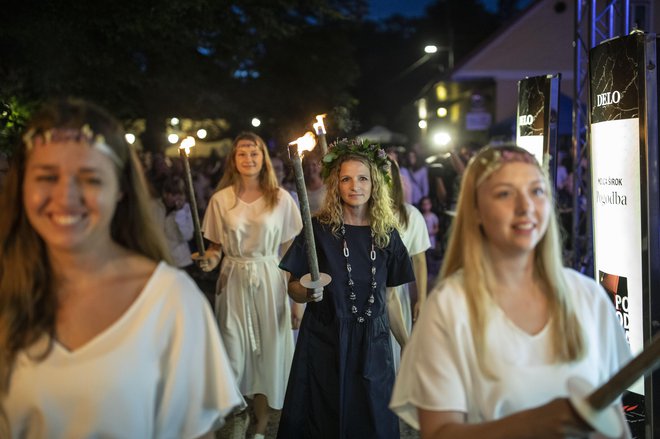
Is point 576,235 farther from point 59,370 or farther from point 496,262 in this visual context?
point 59,370

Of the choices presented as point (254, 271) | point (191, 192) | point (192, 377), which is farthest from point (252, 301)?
point (192, 377)

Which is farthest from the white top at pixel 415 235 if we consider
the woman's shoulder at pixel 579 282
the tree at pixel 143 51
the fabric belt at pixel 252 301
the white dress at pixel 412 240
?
the tree at pixel 143 51

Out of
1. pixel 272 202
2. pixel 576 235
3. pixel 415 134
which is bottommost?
pixel 576 235

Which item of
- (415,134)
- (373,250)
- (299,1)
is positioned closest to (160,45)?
(299,1)

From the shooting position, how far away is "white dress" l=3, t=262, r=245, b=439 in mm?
2246

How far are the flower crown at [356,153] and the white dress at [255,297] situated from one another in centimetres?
125

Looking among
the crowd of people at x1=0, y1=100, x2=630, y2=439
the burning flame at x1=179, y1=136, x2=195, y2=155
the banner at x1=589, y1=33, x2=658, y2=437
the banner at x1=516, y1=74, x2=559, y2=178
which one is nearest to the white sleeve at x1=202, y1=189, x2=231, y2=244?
the burning flame at x1=179, y1=136, x2=195, y2=155

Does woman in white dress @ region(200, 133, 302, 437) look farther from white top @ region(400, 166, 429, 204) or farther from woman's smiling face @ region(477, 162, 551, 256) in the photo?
white top @ region(400, 166, 429, 204)

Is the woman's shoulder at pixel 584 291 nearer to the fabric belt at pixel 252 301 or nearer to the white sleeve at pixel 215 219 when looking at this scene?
the fabric belt at pixel 252 301

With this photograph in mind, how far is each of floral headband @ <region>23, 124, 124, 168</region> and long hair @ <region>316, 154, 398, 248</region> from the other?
2.65 meters

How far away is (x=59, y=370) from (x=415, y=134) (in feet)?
165

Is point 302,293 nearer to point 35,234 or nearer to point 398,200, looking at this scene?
point 398,200

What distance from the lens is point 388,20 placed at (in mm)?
65250

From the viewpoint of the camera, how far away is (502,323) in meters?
2.44
